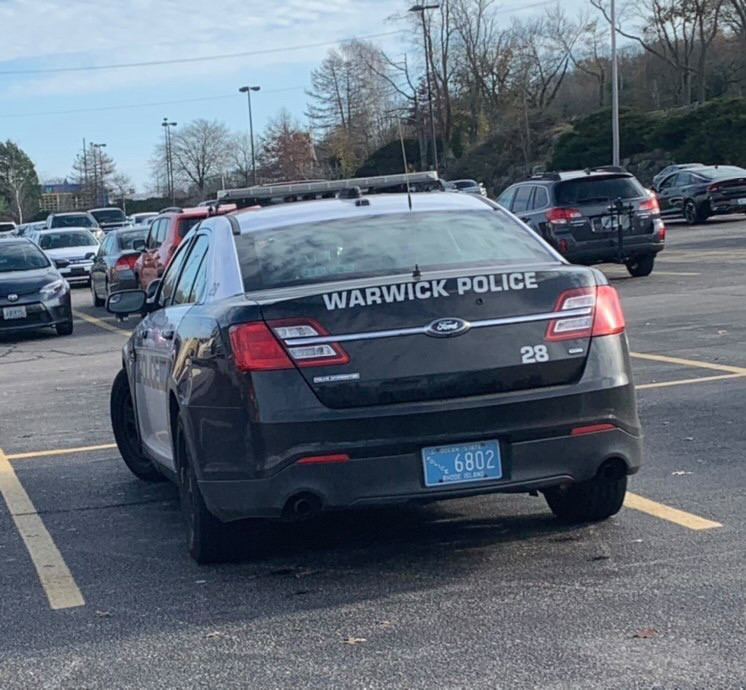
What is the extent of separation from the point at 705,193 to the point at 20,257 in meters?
22.2

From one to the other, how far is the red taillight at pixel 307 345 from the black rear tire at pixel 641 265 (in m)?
17.0

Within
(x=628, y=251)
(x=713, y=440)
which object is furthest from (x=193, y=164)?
(x=713, y=440)

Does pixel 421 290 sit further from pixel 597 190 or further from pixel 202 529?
pixel 597 190

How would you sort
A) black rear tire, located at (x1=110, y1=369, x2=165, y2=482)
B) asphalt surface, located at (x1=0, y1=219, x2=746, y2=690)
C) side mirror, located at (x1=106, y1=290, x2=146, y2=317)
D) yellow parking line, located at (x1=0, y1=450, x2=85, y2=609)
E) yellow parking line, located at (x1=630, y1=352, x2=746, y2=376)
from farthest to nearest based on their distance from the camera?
1. yellow parking line, located at (x1=630, y1=352, x2=746, y2=376)
2. black rear tire, located at (x1=110, y1=369, x2=165, y2=482)
3. side mirror, located at (x1=106, y1=290, x2=146, y2=317)
4. yellow parking line, located at (x1=0, y1=450, x2=85, y2=609)
5. asphalt surface, located at (x1=0, y1=219, x2=746, y2=690)

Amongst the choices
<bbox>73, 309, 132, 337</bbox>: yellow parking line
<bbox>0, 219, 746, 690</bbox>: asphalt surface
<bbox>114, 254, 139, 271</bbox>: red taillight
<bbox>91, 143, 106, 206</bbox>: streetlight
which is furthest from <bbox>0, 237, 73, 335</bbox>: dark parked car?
<bbox>91, 143, 106, 206</bbox>: streetlight

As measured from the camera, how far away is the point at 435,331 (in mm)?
5352

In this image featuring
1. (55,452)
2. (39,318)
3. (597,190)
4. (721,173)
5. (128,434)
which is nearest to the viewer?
(128,434)

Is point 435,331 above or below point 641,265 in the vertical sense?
above

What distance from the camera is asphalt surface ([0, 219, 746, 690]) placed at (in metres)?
4.49

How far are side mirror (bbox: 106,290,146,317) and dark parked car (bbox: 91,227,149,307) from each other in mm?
13669

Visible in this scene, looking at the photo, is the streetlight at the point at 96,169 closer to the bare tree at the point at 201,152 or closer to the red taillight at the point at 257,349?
the bare tree at the point at 201,152

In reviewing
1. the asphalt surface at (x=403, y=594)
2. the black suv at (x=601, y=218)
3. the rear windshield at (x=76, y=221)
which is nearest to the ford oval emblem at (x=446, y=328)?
the asphalt surface at (x=403, y=594)

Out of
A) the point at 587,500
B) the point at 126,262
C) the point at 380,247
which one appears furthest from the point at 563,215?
the point at 380,247

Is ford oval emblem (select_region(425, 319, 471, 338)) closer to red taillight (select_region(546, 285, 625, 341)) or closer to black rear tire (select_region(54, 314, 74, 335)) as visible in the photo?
red taillight (select_region(546, 285, 625, 341))
